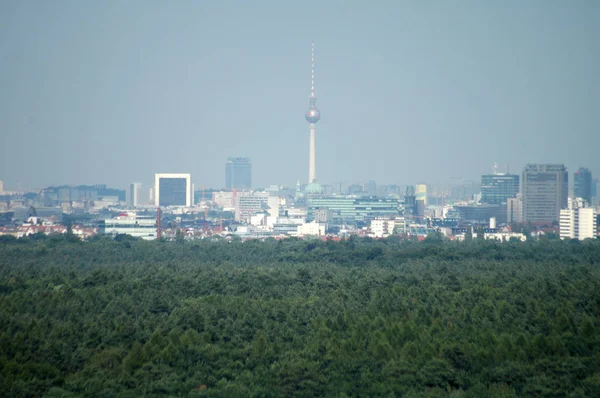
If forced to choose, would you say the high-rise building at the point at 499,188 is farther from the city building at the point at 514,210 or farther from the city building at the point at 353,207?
the city building at the point at 514,210

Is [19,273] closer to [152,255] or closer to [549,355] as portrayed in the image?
[152,255]

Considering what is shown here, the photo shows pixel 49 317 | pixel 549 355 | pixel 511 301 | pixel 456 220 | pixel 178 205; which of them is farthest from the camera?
pixel 178 205

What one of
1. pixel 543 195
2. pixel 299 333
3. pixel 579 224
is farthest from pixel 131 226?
pixel 299 333

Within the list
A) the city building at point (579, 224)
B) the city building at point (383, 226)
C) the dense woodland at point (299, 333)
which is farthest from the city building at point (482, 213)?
the dense woodland at point (299, 333)

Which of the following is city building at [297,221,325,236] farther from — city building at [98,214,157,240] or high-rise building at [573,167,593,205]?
high-rise building at [573,167,593,205]

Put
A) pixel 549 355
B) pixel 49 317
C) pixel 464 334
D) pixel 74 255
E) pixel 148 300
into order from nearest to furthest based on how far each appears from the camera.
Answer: pixel 549 355 → pixel 464 334 → pixel 49 317 → pixel 148 300 → pixel 74 255

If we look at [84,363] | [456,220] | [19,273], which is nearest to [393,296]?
[84,363]

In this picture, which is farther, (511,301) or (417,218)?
(417,218)

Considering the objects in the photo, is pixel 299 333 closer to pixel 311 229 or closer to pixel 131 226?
pixel 131 226
